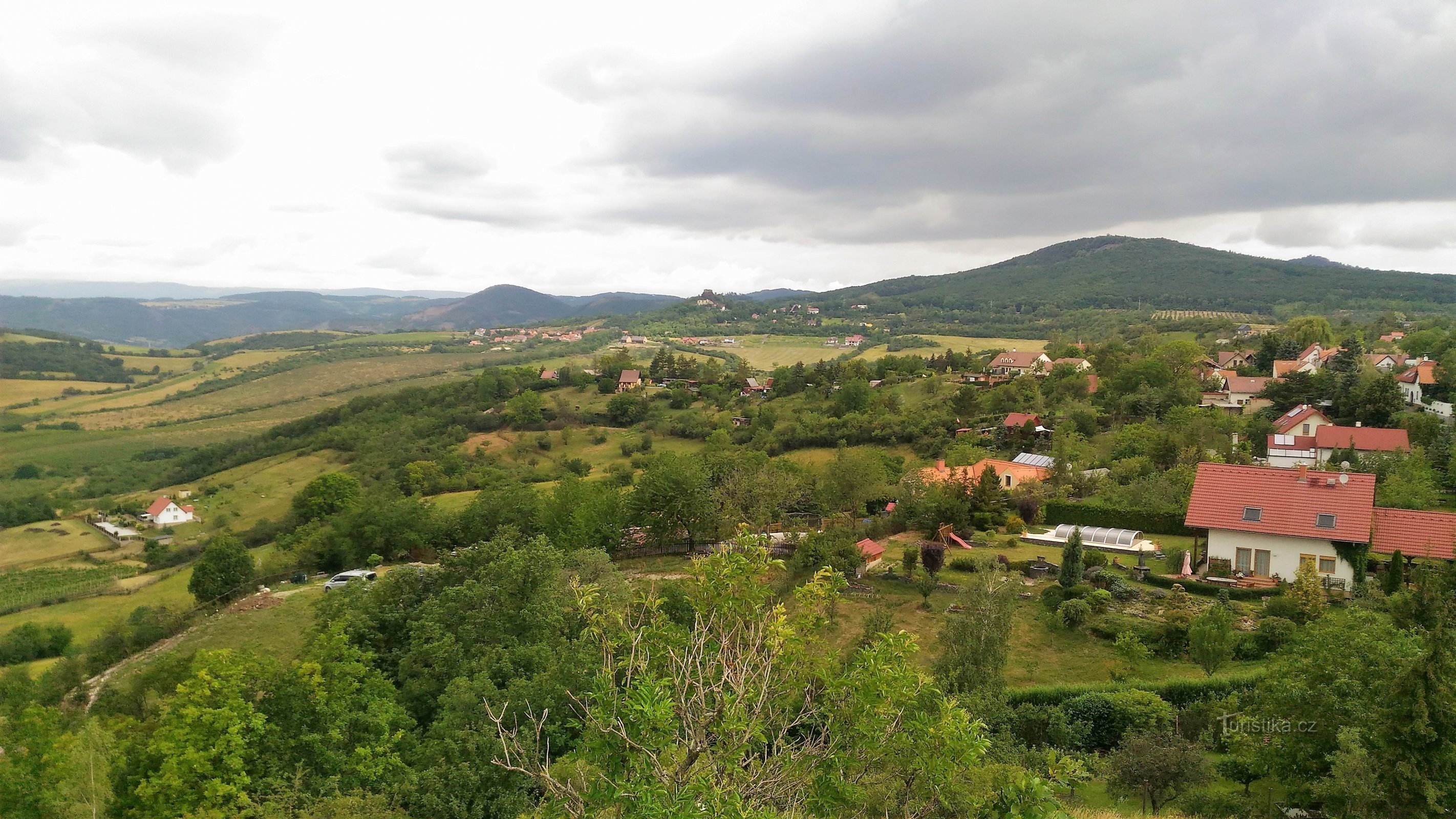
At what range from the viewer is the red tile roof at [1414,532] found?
915 inches

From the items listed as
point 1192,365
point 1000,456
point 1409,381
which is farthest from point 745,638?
point 1192,365

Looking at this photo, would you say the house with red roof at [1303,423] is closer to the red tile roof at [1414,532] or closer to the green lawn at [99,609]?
the red tile roof at [1414,532]

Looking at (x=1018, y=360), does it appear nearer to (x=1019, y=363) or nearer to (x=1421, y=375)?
(x=1019, y=363)

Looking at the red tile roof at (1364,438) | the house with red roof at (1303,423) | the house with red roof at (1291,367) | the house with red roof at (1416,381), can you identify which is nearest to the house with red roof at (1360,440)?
the red tile roof at (1364,438)

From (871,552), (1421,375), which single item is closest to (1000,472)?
(871,552)

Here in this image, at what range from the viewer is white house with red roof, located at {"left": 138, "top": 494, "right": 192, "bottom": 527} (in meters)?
63.2

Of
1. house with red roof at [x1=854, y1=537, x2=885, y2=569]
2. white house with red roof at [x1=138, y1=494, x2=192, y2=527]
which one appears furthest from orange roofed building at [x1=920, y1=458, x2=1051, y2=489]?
white house with red roof at [x1=138, y1=494, x2=192, y2=527]

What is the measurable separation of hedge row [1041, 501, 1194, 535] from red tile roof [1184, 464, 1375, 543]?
473 centimetres

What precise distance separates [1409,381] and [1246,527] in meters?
36.6

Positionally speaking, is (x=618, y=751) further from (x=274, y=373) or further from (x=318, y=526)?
(x=274, y=373)

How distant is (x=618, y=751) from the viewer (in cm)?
616

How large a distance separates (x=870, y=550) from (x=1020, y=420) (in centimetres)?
2535

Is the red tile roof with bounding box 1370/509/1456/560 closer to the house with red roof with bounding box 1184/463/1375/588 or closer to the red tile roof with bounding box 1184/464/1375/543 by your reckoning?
the house with red roof with bounding box 1184/463/1375/588

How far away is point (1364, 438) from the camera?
38.5 m
